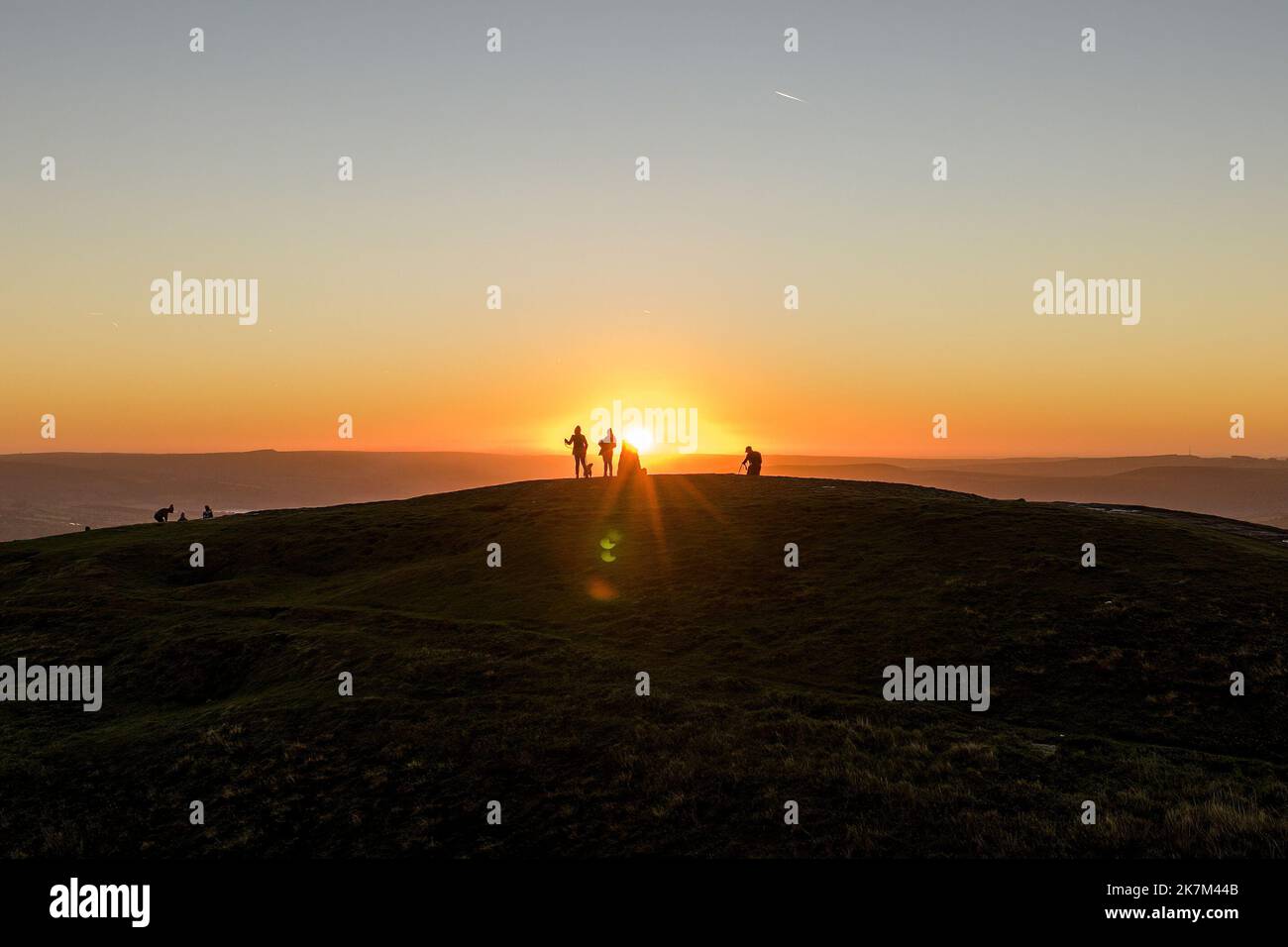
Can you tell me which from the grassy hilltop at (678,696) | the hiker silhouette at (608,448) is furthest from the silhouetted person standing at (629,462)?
the grassy hilltop at (678,696)

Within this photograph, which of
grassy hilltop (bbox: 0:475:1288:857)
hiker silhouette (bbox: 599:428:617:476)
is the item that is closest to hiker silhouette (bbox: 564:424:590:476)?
hiker silhouette (bbox: 599:428:617:476)

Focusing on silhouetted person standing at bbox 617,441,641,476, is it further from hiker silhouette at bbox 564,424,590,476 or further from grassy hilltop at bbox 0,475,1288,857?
grassy hilltop at bbox 0,475,1288,857

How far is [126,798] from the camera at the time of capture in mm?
15867

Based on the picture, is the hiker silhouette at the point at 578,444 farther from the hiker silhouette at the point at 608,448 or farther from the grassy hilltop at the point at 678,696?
the grassy hilltop at the point at 678,696

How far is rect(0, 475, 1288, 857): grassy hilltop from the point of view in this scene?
13539 millimetres

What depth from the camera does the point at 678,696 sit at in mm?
19734

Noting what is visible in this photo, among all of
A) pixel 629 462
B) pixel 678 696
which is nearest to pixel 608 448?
pixel 629 462

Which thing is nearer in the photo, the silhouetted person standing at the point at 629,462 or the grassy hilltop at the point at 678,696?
the grassy hilltop at the point at 678,696

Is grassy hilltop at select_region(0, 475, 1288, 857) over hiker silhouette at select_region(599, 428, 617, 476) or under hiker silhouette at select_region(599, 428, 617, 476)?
under

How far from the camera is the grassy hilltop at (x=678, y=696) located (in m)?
13.5
